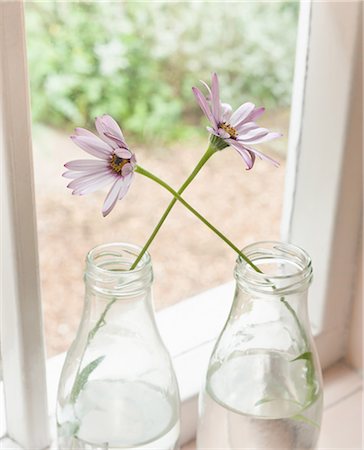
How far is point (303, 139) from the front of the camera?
0.75m

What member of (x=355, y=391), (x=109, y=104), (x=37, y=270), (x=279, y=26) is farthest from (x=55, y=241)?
(x=37, y=270)

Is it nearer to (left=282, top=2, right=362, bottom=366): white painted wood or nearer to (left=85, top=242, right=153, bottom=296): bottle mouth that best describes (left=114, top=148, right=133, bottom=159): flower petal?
(left=85, top=242, right=153, bottom=296): bottle mouth

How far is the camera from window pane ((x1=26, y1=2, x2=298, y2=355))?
5.98ft

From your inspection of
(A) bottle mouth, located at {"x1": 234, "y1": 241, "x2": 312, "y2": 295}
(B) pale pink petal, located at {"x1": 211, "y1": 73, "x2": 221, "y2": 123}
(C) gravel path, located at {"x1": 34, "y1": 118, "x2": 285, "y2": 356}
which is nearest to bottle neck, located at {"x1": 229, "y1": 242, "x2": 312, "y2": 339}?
(A) bottle mouth, located at {"x1": 234, "y1": 241, "x2": 312, "y2": 295}

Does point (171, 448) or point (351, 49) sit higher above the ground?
point (351, 49)

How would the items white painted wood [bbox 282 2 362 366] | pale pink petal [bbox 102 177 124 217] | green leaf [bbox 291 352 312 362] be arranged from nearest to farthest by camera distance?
1. pale pink petal [bbox 102 177 124 217]
2. green leaf [bbox 291 352 312 362]
3. white painted wood [bbox 282 2 362 366]

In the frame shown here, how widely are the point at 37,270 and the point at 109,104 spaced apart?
137cm

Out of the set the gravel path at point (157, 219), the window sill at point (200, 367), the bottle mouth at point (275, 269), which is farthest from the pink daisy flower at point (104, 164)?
the gravel path at point (157, 219)

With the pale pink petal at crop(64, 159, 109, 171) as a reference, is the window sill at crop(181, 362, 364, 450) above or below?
below

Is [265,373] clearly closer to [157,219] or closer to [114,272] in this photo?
[114,272]

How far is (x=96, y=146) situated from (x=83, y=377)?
0.17 meters

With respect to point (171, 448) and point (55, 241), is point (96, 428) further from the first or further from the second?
point (55, 241)

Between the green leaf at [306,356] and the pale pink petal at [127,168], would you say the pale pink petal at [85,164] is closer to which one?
the pale pink petal at [127,168]

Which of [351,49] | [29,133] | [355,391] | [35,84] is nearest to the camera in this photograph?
[29,133]
